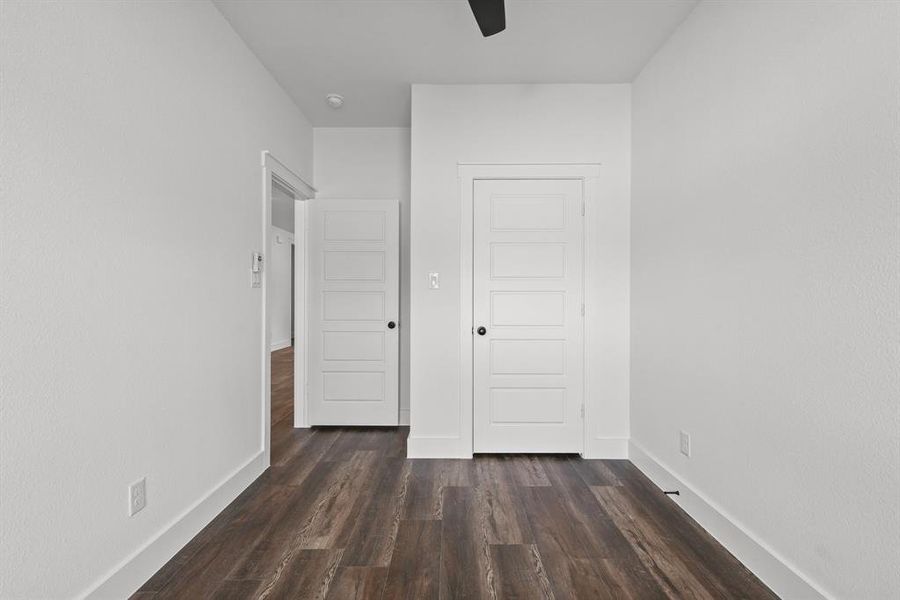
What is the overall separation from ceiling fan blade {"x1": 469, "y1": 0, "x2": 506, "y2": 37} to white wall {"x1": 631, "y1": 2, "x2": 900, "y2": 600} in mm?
1088

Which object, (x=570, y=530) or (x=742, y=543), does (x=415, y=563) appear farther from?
(x=742, y=543)

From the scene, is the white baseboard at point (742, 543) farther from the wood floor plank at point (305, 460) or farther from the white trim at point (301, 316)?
the white trim at point (301, 316)

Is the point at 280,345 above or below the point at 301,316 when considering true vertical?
below

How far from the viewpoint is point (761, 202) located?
5.81ft

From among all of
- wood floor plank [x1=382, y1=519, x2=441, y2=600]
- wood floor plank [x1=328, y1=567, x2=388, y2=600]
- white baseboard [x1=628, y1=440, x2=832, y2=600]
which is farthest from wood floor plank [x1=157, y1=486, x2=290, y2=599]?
white baseboard [x1=628, y1=440, x2=832, y2=600]

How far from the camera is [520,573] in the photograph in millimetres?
1744

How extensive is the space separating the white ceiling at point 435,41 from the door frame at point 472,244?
0.61m

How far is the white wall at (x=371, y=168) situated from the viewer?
150 inches

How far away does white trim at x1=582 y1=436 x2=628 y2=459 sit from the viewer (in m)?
3.02

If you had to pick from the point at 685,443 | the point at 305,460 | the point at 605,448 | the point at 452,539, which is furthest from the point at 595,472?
the point at 305,460

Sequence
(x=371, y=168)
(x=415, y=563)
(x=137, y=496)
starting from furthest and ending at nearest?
(x=371, y=168) < (x=415, y=563) < (x=137, y=496)

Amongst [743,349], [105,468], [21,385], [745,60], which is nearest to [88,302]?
[21,385]

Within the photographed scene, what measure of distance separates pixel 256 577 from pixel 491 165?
2.68 m

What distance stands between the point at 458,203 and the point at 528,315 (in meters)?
0.95
